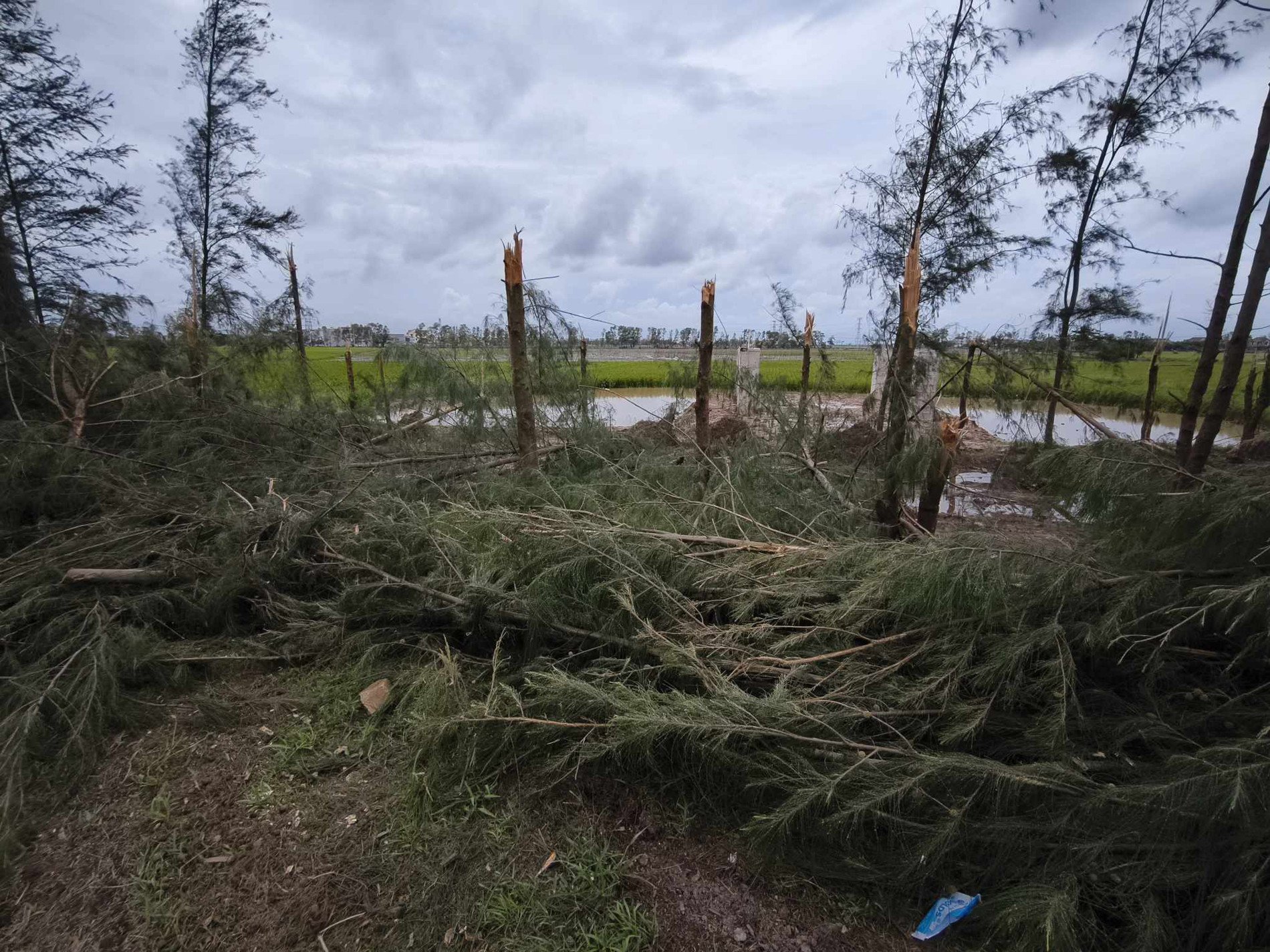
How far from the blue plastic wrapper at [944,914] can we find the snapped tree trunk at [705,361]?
4.18m

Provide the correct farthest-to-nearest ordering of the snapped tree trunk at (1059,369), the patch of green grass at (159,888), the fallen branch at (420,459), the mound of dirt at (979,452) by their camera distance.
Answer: the mound of dirt at (979,452), the fallen branch at (420,459), the snapped tree trunk at (1059,369), the patch of green grass at (159,888)

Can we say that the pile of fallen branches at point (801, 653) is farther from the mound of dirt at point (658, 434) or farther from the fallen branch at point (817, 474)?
the mound of dirt at point (658, 434)

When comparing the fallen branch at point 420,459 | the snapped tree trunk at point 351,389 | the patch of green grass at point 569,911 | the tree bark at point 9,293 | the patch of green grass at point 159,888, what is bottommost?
the patch of green grass at point 159,888

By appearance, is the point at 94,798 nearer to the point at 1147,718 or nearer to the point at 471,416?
the point at 1147,718

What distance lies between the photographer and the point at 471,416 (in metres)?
6.03

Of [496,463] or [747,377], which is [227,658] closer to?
[496,463]

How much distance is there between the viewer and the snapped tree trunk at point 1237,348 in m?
3.10

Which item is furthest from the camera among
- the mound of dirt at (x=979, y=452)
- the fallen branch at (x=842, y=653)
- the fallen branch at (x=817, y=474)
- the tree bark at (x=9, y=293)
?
the mound of dirt at (x=979, y=452)

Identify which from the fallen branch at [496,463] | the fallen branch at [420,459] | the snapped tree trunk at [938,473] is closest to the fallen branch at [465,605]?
the fallen branch at [420,459]

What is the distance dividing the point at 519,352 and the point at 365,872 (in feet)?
12.3

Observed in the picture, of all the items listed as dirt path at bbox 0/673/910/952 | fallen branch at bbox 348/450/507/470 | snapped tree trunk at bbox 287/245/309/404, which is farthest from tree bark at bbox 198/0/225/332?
dirt path at bbox 0/673/910/952

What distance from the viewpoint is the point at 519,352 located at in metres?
4.95

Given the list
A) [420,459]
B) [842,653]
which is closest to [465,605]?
[842,653]

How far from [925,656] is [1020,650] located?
13.8 inches
